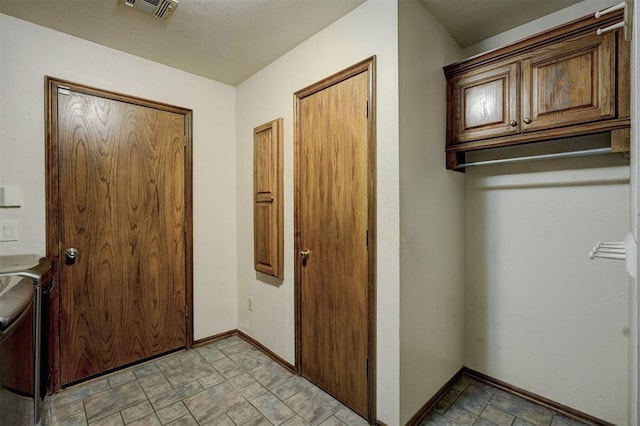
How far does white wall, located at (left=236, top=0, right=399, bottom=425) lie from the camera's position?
5.45 feet

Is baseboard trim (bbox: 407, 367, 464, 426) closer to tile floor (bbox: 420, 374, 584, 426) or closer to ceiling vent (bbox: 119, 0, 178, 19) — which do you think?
tile floor (bbox: 420, 374, 584, 426)

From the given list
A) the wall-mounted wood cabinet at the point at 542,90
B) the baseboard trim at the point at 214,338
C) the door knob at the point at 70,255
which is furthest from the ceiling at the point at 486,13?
the baseboard trim at the point at 214,338

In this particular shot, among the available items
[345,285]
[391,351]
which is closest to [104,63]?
[345,285]

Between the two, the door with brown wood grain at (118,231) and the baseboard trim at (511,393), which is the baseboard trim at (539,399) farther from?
the door with brown wood grain at (118,231)

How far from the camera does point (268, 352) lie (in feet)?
8.44

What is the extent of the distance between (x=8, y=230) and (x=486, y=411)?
3282 mm

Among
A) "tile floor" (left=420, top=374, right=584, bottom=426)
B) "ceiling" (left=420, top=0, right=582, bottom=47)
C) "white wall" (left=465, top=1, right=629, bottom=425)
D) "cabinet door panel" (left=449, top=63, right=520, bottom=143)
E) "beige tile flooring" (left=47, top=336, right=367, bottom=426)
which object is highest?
"ceiling" (left=420, top=0, right=582, bottom=47)

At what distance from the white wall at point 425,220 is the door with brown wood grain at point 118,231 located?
1.99m

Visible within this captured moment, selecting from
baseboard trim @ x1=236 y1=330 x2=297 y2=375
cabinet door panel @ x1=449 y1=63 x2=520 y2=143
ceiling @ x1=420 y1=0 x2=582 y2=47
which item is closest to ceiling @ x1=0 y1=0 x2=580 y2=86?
ceiling @ x1=420 y1=0 x2=582 y2=47

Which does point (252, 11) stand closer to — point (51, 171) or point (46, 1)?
point (46, 1)

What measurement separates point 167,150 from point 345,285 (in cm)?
193

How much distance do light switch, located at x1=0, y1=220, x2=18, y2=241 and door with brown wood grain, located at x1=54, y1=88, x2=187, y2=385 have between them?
0.23 m

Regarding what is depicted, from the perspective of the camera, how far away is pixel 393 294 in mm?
1666

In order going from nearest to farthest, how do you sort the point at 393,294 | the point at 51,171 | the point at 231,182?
1. the point at 393,294
2. the point at 51,171
3. the point at 231,182
